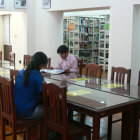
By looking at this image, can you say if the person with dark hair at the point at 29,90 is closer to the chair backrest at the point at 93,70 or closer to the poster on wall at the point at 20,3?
the chair backrest at the point at 93,70

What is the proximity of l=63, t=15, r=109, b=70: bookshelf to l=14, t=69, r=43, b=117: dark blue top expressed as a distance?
752 centimetres

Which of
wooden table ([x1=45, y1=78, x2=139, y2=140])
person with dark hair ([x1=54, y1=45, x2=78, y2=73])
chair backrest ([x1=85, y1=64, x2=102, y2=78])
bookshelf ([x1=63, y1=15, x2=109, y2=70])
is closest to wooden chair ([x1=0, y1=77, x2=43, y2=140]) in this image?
wooden table ([x1=45, y1=78, x2=139, y2=140])

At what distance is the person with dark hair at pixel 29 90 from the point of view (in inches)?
111

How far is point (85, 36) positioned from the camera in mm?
10680

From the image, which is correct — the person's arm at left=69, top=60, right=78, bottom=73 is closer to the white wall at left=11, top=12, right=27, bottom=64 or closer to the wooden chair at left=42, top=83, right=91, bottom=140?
the wooden chair at left=42, top=83, right=91, bottom=140

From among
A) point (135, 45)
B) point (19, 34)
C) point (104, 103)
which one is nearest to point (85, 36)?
point (19, 34)

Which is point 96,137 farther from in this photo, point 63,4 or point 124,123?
point 63,4

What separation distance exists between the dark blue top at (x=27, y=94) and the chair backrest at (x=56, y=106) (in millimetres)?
216

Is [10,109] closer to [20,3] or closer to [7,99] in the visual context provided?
[7,99]

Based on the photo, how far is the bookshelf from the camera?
10391mm

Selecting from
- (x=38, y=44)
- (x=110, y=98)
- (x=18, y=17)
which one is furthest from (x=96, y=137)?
(x=18, y=17)

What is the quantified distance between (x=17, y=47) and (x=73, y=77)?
193 inches

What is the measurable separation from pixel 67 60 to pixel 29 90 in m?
1.94

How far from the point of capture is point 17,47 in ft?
27.9
